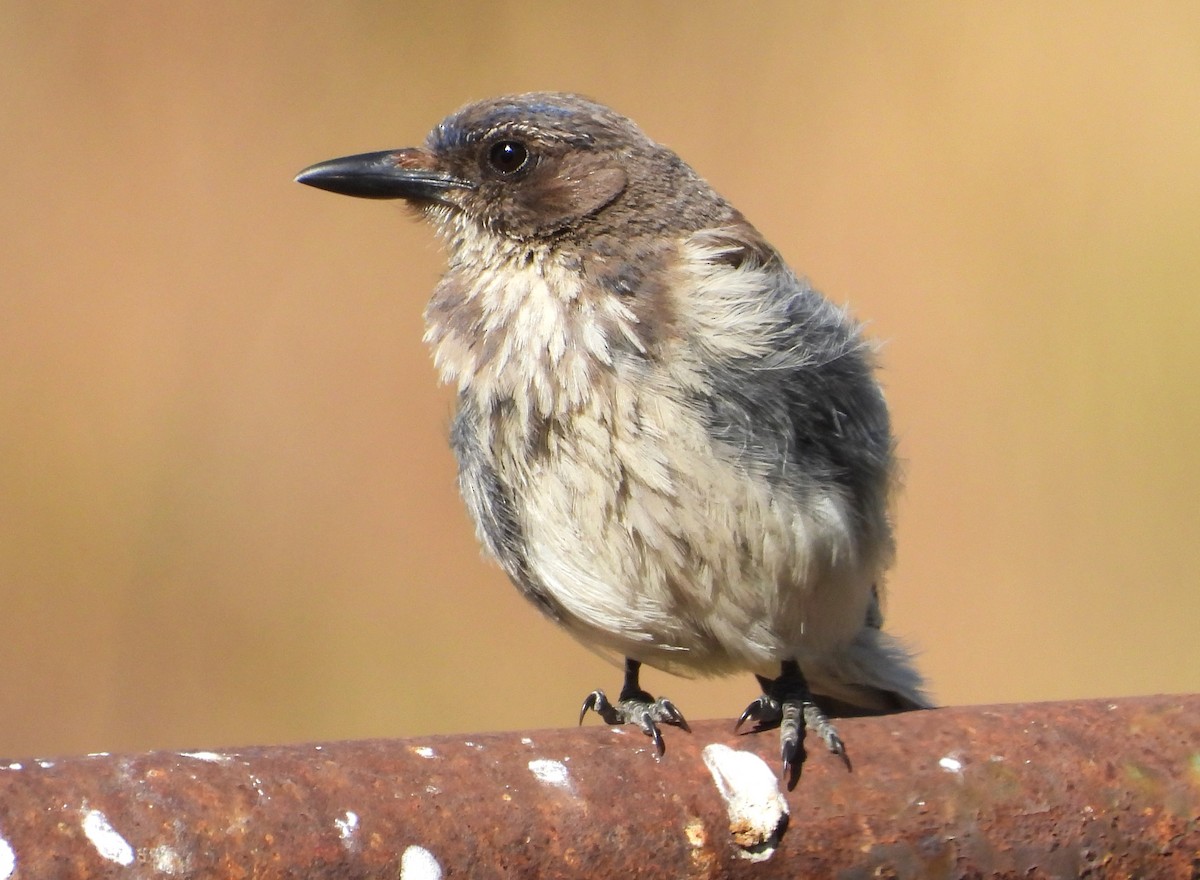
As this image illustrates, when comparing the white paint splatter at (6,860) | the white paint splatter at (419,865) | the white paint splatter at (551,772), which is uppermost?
the white paint splatter at (551,772)

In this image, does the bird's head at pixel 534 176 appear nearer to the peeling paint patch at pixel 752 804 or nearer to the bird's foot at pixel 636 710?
the bird's foot at pixel 636 710

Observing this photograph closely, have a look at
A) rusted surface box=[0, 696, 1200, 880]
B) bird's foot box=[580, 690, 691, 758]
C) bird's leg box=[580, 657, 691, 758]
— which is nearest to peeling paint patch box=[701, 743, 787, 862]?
rusted surface box=[0, 696, 1200, 880]

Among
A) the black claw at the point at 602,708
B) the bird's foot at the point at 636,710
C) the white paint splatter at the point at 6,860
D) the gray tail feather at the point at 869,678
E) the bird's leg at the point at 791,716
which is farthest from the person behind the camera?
the gray tail feather at the point at 869,678

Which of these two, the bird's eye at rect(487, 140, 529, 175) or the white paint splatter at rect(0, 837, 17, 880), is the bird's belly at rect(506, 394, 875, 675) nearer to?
the bird's eye at rect(487, 140, 529, 175)

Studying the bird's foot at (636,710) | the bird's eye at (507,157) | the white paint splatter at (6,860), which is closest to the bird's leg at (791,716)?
the bird's foot at (636,710)

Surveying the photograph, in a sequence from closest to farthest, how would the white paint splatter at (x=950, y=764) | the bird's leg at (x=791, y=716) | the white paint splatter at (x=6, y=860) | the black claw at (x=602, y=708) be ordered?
1. the white paint splatter at (x=6, y=860)
2. the white paint splatter at (x=950, y=764)
3. the bird's leg at (x=791, y=716)
4. the black claw at (x=602, y=708)

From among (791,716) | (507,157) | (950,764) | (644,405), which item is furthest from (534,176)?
(950,764)

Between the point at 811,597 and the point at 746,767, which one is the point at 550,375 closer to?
the point at 811,597
